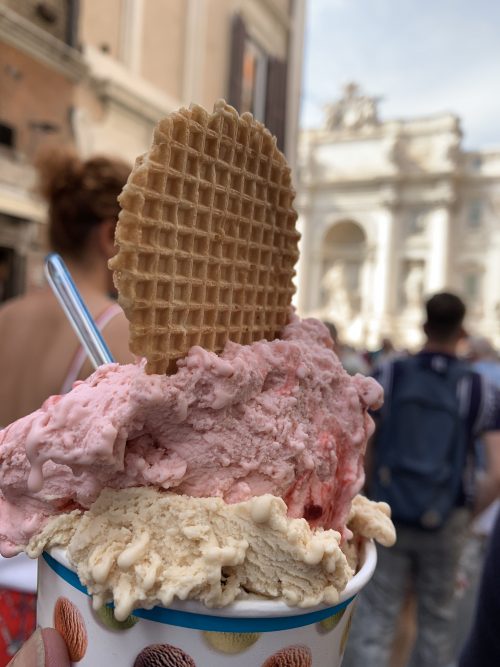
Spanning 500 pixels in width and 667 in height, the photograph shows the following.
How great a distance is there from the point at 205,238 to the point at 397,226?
938 inches

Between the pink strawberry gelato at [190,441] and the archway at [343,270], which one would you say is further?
the archway at [343,270]

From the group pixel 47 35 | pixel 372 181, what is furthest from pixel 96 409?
pixel 372 181

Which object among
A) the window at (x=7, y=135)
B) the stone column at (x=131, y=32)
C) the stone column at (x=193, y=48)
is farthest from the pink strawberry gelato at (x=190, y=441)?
the stone column at (x=193, y=48)

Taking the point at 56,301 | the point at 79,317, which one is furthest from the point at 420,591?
the point at 79,317

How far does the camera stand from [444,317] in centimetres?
264

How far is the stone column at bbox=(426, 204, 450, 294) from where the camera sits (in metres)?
22.4

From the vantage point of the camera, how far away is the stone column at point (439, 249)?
2236 cm

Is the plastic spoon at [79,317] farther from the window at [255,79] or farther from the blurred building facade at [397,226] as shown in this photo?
the blurred building facade at [397,226]

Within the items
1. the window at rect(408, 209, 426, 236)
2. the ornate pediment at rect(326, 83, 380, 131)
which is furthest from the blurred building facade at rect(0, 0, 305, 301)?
the ornate pediment at rect(326, 83, 380, 131)

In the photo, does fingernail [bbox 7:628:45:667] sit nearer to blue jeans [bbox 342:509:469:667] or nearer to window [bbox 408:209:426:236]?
blue jeans [bbox 342:509:469:667]

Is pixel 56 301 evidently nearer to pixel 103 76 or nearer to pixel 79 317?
pixel 79 317

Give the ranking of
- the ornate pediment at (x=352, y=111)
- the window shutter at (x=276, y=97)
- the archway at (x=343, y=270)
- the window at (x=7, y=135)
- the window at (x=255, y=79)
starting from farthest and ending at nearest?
the ornate pediment at (x=352, y=111) < the archway at (x=343, y=270) < the window shutter at (x=276, y=97) < the window at (x=255, y=79) < the window at (x=7, y=135)

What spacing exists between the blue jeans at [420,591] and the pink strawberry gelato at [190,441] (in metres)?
1.79

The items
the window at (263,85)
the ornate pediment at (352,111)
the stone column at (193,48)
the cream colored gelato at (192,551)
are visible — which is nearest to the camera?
the cream colored gelato at (192,551)
